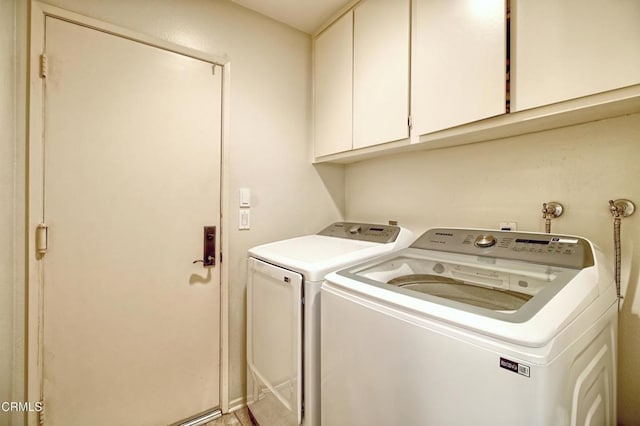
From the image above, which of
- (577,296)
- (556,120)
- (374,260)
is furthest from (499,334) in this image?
(556,120)

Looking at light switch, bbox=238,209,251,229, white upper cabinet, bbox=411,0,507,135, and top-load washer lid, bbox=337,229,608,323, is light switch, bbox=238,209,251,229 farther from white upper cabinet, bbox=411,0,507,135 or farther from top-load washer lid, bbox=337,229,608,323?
white upper cabinet, bbox=411,0,507,135

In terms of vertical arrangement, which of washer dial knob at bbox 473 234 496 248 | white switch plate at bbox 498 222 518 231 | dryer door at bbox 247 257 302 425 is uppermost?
white switch plate at bbox 498 222 518 231

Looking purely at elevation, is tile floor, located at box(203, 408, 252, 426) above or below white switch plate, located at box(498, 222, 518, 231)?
below

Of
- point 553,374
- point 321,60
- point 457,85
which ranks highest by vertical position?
point 321,60

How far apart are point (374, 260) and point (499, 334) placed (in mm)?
698

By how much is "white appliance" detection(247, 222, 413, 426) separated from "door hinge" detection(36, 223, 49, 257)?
954mm

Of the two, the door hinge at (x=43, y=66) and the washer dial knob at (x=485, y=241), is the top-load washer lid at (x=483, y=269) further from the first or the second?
the door hinge at (x=43, y=66)

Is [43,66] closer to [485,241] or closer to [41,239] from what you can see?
[41,239]

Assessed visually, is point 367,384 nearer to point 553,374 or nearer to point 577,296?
point 553,374

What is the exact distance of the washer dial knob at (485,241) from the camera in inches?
48.4

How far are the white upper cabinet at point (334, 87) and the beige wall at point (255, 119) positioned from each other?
13 centimetres

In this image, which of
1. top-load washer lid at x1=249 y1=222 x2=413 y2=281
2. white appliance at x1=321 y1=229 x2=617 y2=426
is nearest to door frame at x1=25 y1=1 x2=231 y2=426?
top-load washer lid at x1=249 y1=222 x2=413 y2=281

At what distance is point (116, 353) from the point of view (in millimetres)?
1448

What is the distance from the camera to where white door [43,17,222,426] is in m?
1.32
